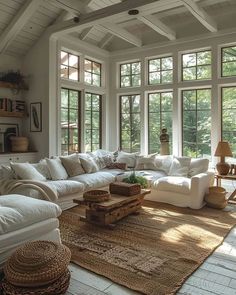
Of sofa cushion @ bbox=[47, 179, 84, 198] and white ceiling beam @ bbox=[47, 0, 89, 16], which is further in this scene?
white ceiling beam @ bbox=[47, 0, 89, 16]

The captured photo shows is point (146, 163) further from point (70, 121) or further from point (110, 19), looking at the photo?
point (110, 19)

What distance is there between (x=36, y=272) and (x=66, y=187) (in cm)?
233

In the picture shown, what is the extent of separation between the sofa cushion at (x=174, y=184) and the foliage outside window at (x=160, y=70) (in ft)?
8.44

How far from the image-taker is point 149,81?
662cm

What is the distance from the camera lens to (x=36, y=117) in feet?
19.7

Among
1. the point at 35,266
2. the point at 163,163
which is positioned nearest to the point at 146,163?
the point at 163,163

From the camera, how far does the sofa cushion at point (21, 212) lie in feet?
7.52

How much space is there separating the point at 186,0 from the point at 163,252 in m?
3.76

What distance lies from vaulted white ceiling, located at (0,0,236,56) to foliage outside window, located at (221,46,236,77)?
426mm

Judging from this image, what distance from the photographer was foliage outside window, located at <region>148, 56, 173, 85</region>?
635 cm

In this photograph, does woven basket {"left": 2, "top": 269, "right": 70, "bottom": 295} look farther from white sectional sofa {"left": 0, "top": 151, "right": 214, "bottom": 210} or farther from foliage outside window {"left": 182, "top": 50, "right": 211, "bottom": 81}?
foliage outside window {"left": 182, "top": 50, "right": 211, "bottom": 81}

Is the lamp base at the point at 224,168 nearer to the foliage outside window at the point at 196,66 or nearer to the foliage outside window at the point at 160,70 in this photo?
the foliage outside window at the point at 196,66

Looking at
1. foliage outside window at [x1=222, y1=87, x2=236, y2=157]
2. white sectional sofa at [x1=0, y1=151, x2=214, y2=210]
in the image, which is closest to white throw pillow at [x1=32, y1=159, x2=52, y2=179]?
white sectional sofa at [x1=0, y1=151, x2=214, y2=210]

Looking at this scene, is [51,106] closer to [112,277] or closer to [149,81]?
[149,81]
